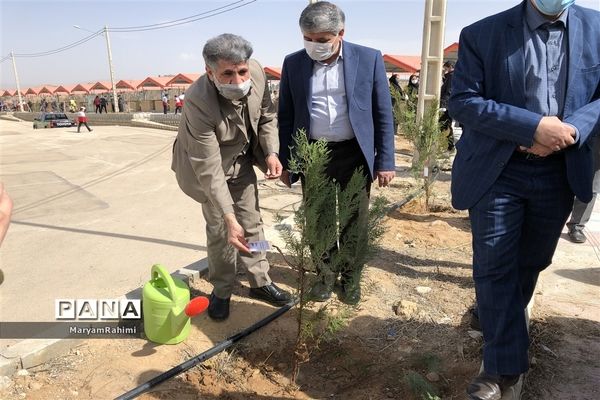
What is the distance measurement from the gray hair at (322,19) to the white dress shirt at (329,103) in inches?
10.3

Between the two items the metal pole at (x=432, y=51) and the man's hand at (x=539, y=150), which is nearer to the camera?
the man's hand at (x=539, y=150)

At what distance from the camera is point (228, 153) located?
293cm

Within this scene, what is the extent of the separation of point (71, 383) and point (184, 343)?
0.65 m

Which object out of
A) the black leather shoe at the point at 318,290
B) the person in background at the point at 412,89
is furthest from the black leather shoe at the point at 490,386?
the person in background at the point at 412,89

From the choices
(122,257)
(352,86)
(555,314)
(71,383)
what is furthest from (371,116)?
(122,257)

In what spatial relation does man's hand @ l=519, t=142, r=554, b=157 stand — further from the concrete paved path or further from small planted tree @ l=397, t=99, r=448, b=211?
small planted tree @ l=397, t=99, r=448, b=211

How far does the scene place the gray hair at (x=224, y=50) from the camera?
241cm

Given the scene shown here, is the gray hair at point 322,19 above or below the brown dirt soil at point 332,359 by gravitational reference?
above

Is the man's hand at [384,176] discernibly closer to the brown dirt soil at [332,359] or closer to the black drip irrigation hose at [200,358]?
the brown dirt soil at [332,359]

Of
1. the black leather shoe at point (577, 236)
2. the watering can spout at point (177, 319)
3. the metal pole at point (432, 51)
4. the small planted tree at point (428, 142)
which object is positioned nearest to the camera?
the watering can spout at point (177, 319)

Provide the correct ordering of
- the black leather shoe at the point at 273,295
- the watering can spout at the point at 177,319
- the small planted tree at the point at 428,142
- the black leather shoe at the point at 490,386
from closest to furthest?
the black leather shoe at the point at 490,386 → the watering can spout at the point at 177,319 → the black leather shoe at the point at 273,295 → the small planted tree at the point at 428,142

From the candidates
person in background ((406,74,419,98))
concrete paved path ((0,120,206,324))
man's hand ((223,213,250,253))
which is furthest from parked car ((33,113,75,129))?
man's hand ((223,213,250,253))

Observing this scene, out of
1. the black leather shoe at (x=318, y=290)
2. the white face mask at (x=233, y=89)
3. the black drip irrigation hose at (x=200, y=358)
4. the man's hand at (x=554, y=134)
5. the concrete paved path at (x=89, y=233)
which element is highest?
the white face mask at (x=233, y=89)

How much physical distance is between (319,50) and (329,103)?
13.4 inches
